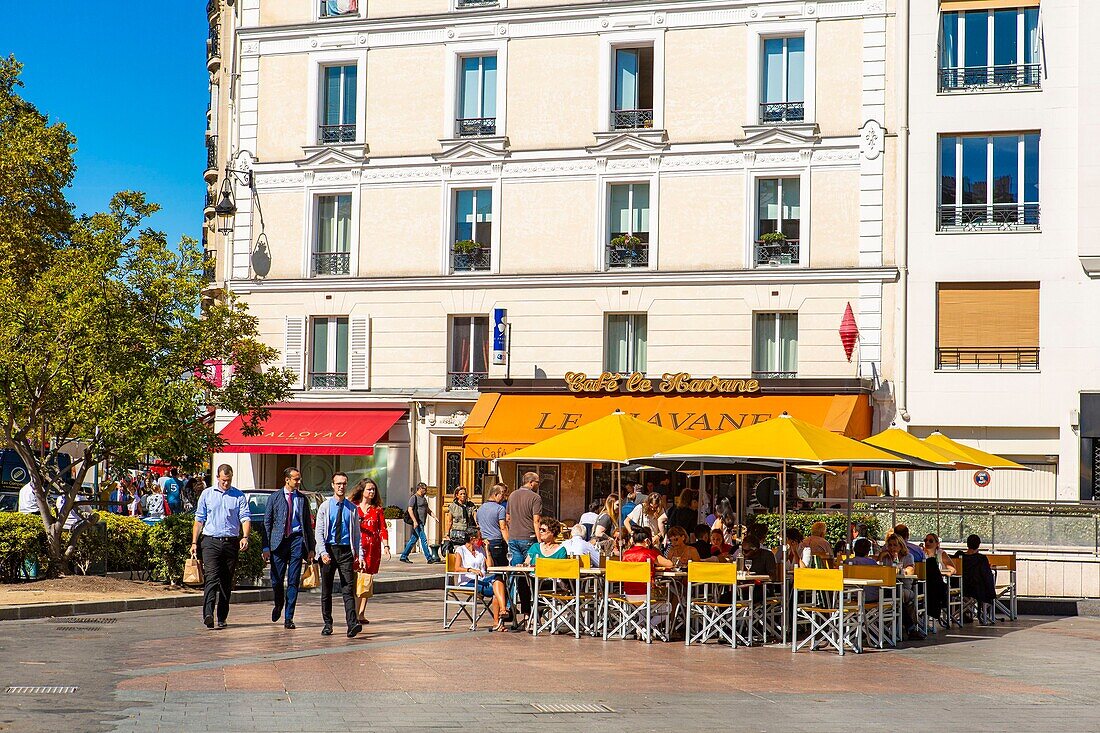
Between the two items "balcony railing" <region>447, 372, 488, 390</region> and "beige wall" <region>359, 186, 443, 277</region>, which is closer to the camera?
"balcony railing" <region>447, 372, 488, 390</region>

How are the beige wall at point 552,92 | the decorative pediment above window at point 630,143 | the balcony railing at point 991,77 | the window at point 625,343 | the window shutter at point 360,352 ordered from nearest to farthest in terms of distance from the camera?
1. the balcony railing at point 991,77
2. the decorative pediment above window at point 630,143
3. the window at point 625,343
4. the beige wall at point 552,92
5. the window shutter at point 360,352

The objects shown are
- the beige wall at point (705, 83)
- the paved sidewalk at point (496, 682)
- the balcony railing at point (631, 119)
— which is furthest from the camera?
the balcony railing at point (631, 119)

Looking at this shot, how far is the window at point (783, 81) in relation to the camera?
1216 inches

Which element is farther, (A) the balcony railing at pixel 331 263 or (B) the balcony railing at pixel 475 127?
(A) the balcony railing at pixel 331 263

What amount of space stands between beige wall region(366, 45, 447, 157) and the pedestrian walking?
8217 mm

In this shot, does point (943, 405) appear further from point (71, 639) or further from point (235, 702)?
point (235, 702)

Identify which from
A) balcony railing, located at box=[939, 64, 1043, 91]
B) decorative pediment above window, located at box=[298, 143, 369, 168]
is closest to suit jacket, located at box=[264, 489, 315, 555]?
decorative pediment above window, located at box=[298, 143, 369, 168]

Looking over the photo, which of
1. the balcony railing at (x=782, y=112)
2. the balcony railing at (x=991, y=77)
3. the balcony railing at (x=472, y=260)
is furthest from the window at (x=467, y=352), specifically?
the balcony railing at (x=991, y=77)

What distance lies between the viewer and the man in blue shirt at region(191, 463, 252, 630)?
55.3 ft

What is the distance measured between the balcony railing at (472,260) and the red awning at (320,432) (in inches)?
141

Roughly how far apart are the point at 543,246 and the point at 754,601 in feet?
53.4

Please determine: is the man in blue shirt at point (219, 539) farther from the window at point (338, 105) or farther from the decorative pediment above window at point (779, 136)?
the window at point (338, 105)

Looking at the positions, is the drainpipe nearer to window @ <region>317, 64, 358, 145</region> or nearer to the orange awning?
the orange awning

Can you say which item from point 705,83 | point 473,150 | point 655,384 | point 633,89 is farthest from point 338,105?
point 655,384
